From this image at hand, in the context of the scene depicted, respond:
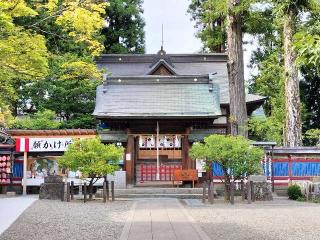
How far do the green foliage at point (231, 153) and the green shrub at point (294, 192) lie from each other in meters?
3.07

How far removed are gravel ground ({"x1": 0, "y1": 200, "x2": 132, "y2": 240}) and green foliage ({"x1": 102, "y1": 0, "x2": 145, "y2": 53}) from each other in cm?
3015

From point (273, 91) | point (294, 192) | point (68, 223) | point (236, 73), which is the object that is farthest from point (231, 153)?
point (273, 91)

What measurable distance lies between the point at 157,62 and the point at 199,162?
37.6 feet

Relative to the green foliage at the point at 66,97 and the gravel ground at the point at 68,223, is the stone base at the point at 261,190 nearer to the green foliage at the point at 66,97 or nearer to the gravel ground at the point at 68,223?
the gravel ground at the point at 68,223

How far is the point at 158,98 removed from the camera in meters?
25.6

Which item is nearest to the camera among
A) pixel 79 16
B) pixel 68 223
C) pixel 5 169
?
pixel 79 16

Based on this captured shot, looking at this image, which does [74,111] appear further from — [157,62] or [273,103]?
[273,103]

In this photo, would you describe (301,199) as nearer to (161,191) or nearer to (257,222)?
(161,191)

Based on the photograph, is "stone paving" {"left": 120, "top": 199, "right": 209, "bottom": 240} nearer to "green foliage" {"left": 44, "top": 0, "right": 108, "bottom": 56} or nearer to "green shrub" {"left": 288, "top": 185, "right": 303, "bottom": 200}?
"green foliage" {"left": 44, "top": 0, "right": 108, "bottom": 56}

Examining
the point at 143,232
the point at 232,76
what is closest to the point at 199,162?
the point at 232,76

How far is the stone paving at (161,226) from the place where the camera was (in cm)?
902

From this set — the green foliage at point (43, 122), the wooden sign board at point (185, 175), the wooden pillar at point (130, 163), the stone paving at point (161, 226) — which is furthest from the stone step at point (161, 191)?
the green foliage at point (43, 122)

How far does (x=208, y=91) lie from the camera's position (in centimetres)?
2608

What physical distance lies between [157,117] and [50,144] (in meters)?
5.32
